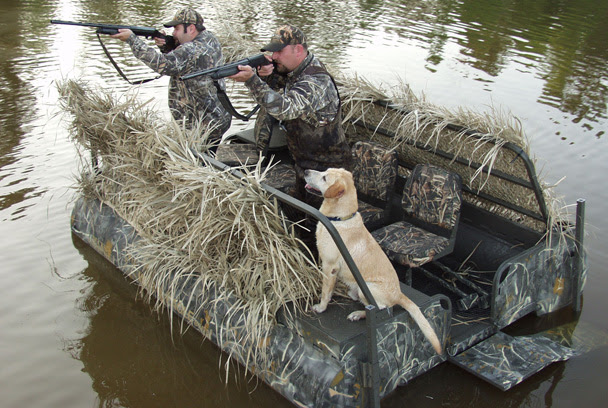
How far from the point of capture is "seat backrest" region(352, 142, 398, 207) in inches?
219

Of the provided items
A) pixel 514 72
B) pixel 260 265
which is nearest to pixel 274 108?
pixel 260 265

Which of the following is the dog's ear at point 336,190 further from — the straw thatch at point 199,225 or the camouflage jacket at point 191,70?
the camouflage jacket at point 191,70

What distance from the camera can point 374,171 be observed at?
5.61m

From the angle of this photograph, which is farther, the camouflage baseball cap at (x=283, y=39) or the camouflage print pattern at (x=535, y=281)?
the camouflage baseball cap at (x=283, y=39)

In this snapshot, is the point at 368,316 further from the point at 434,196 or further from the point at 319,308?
the point at 434,196

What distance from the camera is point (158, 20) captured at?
50.3 ft

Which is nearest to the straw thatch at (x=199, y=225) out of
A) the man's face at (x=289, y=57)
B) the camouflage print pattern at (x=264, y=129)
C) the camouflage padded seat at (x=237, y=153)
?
the man's face at (x=289, y=57)

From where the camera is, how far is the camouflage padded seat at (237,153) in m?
6.29

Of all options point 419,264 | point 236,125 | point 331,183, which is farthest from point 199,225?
point 236,125

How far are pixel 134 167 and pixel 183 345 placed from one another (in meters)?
1.60

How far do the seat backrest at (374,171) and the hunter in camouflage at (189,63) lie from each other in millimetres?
1556

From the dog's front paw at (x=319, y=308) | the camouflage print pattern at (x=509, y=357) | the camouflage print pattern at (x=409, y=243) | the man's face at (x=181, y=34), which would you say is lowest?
the camouflage print pattern at (x=509, y=357)

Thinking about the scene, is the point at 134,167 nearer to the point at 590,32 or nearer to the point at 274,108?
the point at 274,108

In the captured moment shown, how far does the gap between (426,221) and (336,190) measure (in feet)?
5.30
